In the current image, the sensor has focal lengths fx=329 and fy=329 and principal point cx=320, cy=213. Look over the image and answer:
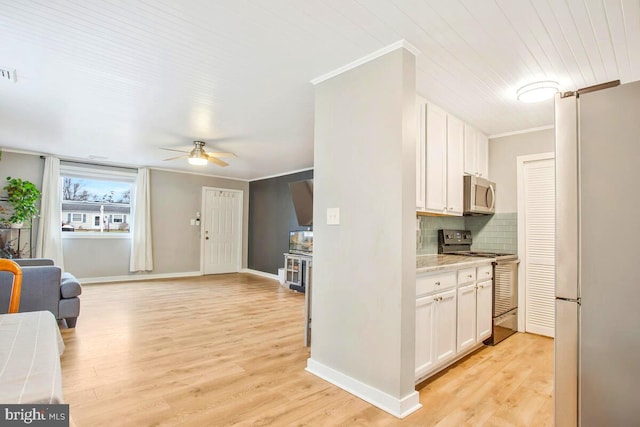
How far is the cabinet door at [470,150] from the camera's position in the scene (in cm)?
358

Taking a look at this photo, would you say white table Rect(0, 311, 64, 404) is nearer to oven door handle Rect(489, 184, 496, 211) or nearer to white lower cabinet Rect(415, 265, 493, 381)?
white lower cabinet Rect(415, 265, 493, 381)

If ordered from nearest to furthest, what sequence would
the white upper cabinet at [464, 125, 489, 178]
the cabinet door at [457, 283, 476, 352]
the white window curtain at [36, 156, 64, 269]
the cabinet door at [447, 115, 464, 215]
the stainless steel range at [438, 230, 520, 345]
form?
the cabinet door at [457, 283, 476, 352]
the cabinet door at [447, 115, 464, 215]
the stainless steel range at [438, 230, 520, 345]
the white upper cabinet at [464, 125, 489, 178]
the white window curtain at [36, 156, 64, 269]

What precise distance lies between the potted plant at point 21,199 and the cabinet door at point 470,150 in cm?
647

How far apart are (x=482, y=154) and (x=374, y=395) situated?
3086 millimetres

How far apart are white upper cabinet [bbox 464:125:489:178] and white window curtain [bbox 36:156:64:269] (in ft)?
21.8

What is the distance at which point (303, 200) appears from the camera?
20.1 ft

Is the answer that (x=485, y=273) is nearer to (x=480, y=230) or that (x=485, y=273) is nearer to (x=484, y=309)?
(x=484, y=309)

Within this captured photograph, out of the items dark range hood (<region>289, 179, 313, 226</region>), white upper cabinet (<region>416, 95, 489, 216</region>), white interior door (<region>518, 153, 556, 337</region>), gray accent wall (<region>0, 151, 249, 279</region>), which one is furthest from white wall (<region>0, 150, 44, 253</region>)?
white interior door (<region>518, 153, 556, 337</region>)

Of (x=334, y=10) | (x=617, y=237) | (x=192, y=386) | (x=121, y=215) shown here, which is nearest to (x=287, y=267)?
(x=121, y=215)

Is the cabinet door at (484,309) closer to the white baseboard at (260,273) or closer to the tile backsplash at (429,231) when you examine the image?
the tile backsplash at (429,231)

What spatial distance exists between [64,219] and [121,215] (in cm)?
93

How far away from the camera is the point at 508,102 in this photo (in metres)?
3.08

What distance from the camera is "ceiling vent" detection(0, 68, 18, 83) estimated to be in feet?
8.52

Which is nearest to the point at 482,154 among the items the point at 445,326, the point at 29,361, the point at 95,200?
the point at 445,326
